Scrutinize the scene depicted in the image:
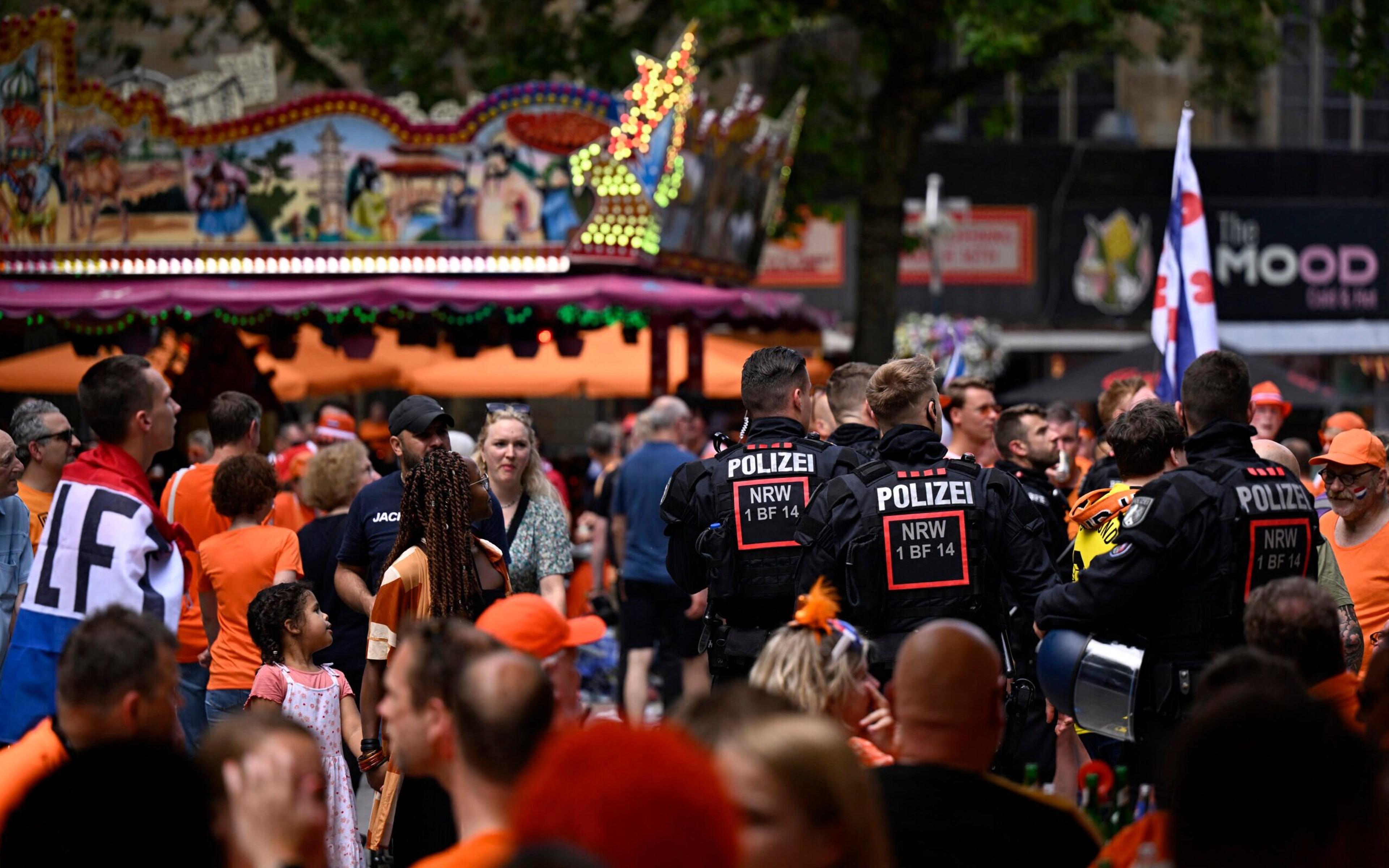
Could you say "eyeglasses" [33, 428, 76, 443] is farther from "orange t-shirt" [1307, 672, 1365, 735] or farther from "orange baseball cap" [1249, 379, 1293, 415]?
"orange baseball cap" [1249, 379, 1293, 415]

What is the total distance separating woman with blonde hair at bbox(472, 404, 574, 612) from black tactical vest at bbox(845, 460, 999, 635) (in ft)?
6.35

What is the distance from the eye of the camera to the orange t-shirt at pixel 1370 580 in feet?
21.7

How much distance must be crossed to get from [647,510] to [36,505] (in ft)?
13.4

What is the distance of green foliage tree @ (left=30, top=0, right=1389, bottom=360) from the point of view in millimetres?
15273

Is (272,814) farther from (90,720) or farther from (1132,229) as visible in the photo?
(1132,229)

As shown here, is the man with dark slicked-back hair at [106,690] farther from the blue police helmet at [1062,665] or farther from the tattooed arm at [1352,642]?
the tattooed arm at [1352,642]

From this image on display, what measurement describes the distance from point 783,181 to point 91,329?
7.13 m

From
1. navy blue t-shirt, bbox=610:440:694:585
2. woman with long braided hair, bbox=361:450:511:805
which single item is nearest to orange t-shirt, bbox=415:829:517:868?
woman with long braided hair, bbox=361:450:511:805

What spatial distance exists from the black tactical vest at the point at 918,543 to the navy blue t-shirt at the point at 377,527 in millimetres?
1506

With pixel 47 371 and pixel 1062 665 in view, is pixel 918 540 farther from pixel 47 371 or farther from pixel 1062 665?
pixel 47 371

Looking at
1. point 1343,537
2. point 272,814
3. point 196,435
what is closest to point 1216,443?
point 1343,537

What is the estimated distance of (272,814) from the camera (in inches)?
118

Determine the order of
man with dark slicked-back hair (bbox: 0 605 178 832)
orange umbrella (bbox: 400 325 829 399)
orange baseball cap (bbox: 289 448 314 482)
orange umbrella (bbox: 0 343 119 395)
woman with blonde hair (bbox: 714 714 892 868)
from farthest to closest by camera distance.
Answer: orange umbrella (bbox: 400 325 829 399)
orange umbrella (bbox: 0 343 119 395)
orange baseball cap (bbox: 289 448 314 482)
man with dark slicked-back hair (bbox: 0 605 178 832)
woman with blonde hair (bbox: 714 714 892 868)

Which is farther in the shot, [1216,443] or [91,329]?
[91,329]
